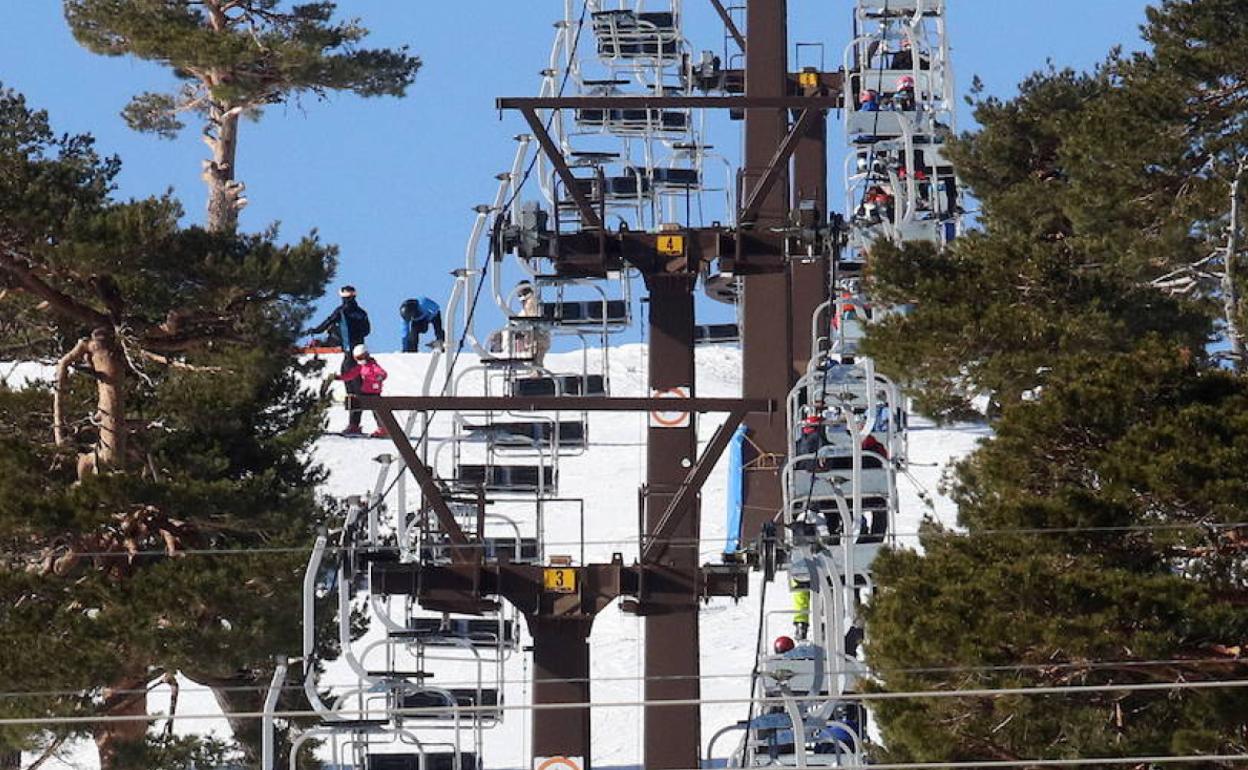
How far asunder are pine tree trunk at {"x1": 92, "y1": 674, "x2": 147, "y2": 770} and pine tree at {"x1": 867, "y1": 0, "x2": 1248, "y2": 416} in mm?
7937

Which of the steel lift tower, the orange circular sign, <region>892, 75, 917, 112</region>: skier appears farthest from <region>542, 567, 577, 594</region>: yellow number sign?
<region>892, 75, 917, 112</region>: skier

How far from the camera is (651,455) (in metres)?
35.3

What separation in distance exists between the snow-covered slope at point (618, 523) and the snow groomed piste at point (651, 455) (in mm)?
1694

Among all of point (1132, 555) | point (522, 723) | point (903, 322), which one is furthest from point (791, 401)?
point (522, 723)

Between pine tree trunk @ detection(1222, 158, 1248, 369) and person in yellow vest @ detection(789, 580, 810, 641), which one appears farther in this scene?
person in yellow vest @ detection(789, 580, 810, 641)

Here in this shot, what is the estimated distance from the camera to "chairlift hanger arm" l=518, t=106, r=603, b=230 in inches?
1377

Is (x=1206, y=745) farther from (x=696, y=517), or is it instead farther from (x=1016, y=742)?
(x=696, y=517)

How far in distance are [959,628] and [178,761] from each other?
10515mm

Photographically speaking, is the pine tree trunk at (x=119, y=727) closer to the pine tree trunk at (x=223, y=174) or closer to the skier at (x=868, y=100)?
the skier at (x=868, y=100)

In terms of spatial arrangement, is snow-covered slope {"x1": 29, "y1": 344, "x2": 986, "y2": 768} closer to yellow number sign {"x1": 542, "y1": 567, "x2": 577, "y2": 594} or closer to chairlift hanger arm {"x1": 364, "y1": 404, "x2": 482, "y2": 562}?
yellow number sign {"x1": 542, "y1": 567, "x2": 577, "y2": 594}

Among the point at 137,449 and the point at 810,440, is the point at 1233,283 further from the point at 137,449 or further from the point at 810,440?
the point at 137,449

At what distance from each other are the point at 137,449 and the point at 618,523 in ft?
44.0

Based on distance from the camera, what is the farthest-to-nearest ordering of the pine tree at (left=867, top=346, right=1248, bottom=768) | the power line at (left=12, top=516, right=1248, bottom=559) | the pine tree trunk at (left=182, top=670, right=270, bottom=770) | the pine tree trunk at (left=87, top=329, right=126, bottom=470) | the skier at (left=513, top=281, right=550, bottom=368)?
the pine tree trunk at (left=87, top=329, right=126, bottom=470) → the pine tree trunk at (left=182, top=670, right=270, bottom=770) → the skier at (left=513, top=281, right=550, bottom=368) → the power line at (left=12, top=516, right=1248, bottom=559) → the pine tree at (left=867, top=346, right=1248, bottom=768)

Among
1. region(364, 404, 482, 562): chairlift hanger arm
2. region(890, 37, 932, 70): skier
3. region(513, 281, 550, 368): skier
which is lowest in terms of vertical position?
region(364, 404, 482, 562): chairlift hanger arm
